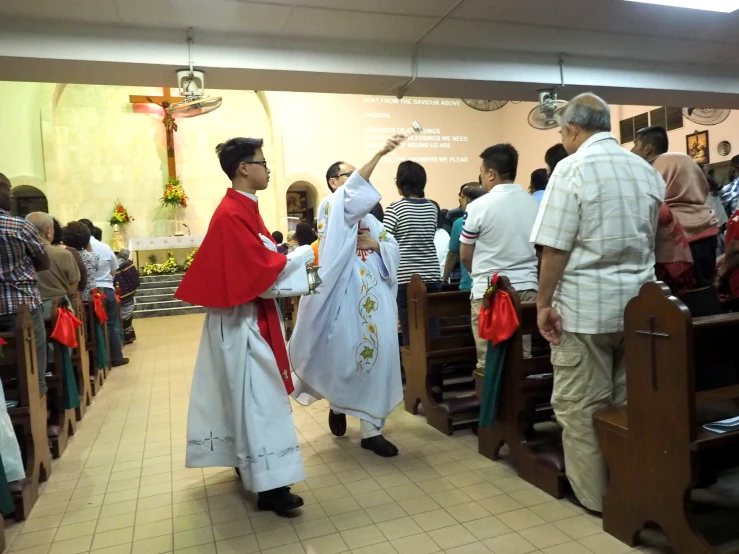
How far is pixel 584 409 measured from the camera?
222cm

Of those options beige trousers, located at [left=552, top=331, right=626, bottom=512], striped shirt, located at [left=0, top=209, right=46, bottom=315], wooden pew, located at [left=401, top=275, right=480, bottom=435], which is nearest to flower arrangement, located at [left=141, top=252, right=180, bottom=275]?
striped shirt, located at [left=0, top=209, right=46, bottom=315]

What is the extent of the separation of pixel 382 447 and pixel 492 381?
2.27 feet

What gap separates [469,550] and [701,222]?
1.89 metres

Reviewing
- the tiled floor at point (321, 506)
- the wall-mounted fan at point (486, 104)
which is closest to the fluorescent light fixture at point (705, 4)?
the wall-mounted fan at point (486, 104)

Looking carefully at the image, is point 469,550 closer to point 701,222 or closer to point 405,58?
point 701,222

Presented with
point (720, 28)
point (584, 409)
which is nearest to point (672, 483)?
point (584, 409)

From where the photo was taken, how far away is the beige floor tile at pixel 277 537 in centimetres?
221

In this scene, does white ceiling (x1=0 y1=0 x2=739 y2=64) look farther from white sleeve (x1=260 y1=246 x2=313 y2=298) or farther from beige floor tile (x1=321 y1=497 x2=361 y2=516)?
beige floor tile (x1=321 y1=497 x2=361 y2=516)

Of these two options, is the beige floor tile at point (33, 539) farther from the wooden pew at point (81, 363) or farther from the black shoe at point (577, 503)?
the black shoe at point (577, 503)

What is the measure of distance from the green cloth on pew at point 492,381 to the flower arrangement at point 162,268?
9.77m

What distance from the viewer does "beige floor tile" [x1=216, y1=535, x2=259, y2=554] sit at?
2176 millimetres

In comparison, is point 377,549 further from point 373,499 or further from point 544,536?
point 544,536

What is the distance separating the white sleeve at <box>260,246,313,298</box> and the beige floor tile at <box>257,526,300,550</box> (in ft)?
3.03

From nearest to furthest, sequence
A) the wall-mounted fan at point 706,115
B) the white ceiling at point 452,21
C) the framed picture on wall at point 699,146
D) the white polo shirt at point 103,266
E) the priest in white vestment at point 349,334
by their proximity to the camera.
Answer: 1. the priest in white vestment at point 349,334
2. the white ceiling at point 452,21
3. the white polo shirt at point 103,266
4. the wall-mounted fan at point 706,115
5. the framed picture on wall at point 699,146
